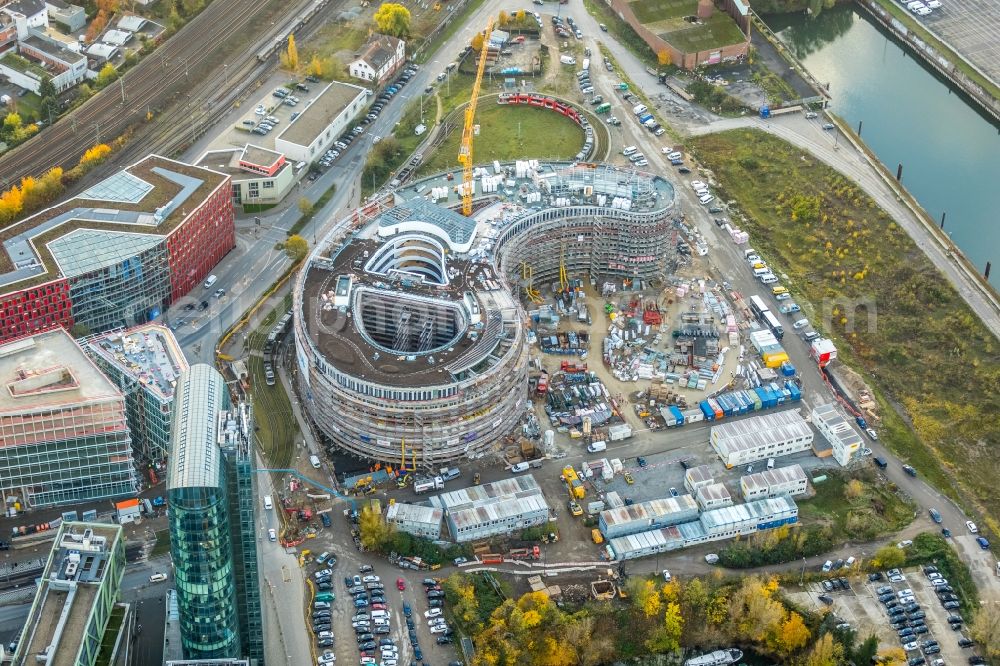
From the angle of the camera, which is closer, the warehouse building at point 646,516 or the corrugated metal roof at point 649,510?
the warehouse building at point 646,516

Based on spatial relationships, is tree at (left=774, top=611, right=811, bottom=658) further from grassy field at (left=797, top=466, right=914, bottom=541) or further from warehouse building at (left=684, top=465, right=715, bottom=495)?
warehouse building at (left=684, top=465, right=715, bottom=495)

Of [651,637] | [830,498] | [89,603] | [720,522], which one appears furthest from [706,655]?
[89,603]

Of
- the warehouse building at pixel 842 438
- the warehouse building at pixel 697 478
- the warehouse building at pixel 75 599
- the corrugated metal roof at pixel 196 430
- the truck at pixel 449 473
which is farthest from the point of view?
the warehouse building at pixel 842 438

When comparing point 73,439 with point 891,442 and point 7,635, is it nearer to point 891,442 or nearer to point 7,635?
point 7,635

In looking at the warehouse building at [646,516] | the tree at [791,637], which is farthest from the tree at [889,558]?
the warehouse building at [646,516]

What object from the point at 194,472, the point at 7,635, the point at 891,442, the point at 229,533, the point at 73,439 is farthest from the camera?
the point at 891,442

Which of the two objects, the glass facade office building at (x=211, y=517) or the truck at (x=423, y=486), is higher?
the glass facade office building at (x=211, y=517)

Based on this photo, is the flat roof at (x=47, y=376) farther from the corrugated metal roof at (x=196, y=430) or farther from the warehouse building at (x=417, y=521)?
the warehouse building at (x=417, y=521)
